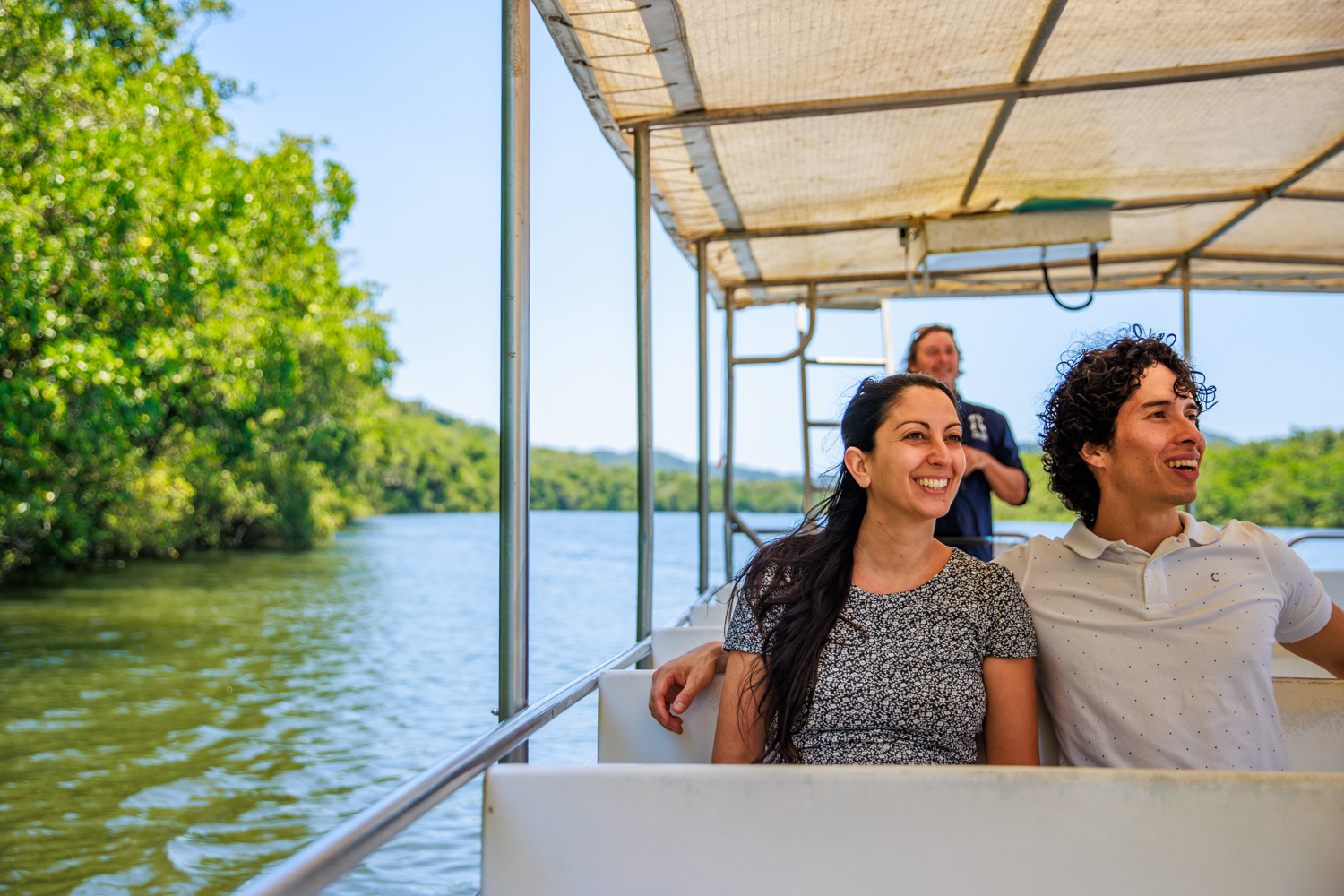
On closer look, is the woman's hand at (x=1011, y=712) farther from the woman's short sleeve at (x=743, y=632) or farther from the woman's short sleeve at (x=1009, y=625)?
the woman's short sleeve at (x=743, y=632)

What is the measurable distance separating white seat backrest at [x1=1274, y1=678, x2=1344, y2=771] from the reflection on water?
363cm

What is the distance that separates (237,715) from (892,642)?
7.41m

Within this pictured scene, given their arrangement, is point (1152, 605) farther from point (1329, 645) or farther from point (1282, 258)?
point (1282, 258)

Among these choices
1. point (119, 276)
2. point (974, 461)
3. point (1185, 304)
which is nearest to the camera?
point (974, 461)

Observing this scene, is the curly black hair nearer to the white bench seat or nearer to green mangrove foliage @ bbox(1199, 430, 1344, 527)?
the white bench seat

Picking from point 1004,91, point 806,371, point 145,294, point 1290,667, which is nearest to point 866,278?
point 806,371

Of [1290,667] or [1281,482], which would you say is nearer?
[1290,667]

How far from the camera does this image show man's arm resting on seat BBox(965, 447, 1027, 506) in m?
3.14

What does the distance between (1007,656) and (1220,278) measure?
14.7ft

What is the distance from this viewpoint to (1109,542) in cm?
164

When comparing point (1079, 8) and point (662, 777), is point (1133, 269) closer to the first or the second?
point (1079, 8)

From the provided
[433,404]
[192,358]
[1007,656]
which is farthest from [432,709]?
[433,404]

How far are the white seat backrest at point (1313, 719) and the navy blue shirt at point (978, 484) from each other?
146 cm

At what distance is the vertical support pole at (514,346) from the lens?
1743mm
